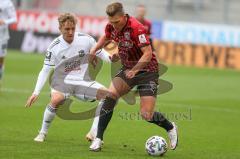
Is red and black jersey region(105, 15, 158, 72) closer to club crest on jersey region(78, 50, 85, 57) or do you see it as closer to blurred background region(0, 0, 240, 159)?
club crest on jersey region(78, 50, 85, 57)

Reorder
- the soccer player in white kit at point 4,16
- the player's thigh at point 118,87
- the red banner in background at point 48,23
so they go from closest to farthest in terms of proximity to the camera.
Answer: the player's thigh at point 118,87, the soccer player in white kit at point 4,16, the red banner in background at point 48,23

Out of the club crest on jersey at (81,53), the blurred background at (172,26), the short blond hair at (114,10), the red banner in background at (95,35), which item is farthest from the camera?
the blurred background at (172,26)

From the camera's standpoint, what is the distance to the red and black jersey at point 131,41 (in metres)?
9.79

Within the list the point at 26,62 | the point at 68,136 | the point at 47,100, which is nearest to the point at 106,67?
the point at 26,62

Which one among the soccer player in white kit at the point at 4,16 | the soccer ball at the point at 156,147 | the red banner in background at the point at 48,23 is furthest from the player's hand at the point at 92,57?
the red banner in background at the point at 48,23

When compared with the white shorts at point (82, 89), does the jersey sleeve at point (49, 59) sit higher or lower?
higher

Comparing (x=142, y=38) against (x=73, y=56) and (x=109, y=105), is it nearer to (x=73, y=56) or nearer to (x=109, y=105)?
(x=109, y=105)

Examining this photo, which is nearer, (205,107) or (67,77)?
(67,77)

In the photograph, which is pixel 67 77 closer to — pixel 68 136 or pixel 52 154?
pixel 68 136

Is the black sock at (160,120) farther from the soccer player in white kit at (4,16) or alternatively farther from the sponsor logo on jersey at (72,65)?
the soccer player in white kit at (4,16)

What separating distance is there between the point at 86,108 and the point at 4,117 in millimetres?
2471

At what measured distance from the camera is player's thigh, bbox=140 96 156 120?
9930mm

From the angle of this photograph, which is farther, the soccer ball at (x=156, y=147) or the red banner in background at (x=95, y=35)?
the red banner in background at (x=95, y=35)

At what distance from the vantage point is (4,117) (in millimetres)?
13297
